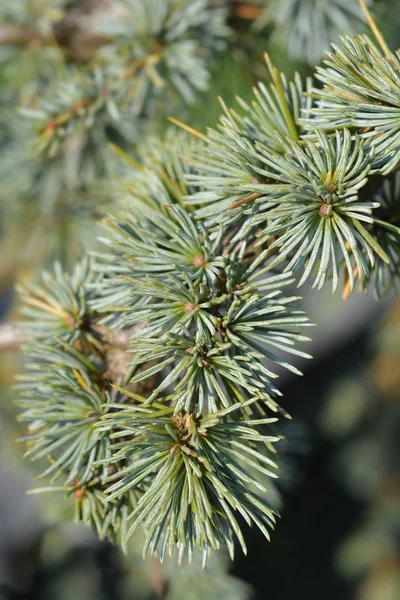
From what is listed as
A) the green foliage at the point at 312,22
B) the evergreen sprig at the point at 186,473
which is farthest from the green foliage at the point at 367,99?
the green foliage at the point at 312,22

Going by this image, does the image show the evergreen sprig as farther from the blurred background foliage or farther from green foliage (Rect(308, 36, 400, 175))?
the blurred background foliage

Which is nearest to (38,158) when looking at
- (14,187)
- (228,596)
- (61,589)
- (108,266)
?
(14,187)

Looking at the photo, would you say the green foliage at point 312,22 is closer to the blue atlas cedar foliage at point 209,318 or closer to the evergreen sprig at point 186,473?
the blue atlas cedar foliage at point 209,318

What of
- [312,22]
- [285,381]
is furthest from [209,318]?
[285,381]

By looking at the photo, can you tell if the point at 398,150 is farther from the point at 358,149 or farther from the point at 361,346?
the point at 361,346

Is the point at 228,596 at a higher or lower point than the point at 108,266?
lower

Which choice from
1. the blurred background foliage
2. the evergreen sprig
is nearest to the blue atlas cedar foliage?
the evergreen sprig
